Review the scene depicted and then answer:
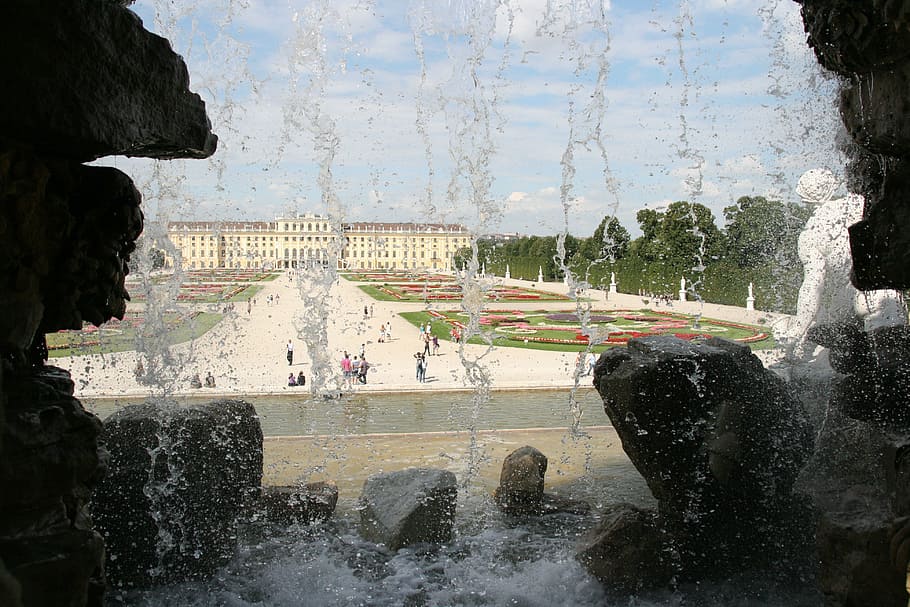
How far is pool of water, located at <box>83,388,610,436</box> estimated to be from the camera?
33.8 ft

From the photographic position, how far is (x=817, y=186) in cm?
902

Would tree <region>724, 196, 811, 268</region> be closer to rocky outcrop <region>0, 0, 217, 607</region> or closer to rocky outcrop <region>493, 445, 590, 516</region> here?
rocky outcrop <region>493, 445, 590, 516</region>

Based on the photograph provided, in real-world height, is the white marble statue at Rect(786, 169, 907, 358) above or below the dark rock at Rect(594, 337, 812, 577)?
above

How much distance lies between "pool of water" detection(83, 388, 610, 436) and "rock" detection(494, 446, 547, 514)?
329 cm

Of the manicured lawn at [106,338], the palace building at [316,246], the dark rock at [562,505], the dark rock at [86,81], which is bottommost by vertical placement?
the dark rock at [562,505]

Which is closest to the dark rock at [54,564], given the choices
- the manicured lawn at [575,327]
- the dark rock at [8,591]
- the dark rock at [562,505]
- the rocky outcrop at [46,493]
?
the rocky outcrop at [46,493]

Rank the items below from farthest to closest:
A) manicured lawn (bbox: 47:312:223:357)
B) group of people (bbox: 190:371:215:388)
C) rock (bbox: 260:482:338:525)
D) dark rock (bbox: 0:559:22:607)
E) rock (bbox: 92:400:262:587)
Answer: manicured lawn (bbox: 47:312:223:357) < group of people (bbox: 190:371:215:388) < rock (bbox: 260:482:338:525) < rock (bbox: 92:400:262:587) < dark rock (bbox: 0:559:22:607)

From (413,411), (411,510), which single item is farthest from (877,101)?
(413,411)

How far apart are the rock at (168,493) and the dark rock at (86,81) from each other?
9.08ft

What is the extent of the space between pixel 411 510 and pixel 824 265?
5.87 metres

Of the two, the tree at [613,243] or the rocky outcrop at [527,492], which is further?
the tree at [613,243]

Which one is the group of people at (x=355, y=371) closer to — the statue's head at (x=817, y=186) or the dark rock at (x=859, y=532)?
the statue's head at (x=817, y=186)

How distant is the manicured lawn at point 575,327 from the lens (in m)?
17.9

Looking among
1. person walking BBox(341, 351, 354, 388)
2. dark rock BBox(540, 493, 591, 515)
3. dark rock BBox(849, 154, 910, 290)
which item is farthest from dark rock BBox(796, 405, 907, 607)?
person walking BBox(341, 351, 354, 388)
